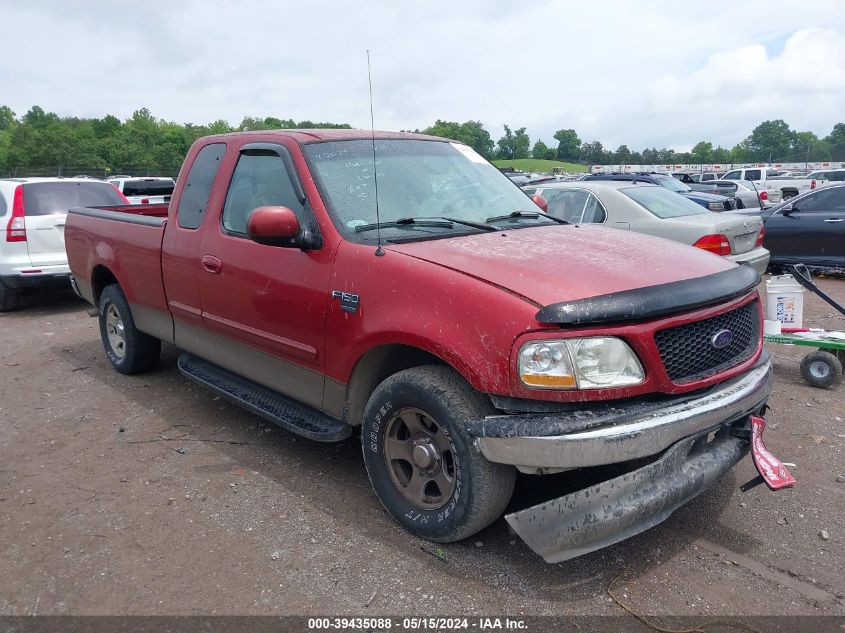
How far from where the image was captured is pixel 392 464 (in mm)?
3455

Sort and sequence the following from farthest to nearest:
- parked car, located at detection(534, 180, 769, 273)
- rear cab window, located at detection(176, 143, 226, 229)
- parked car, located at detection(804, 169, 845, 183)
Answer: parked car, located at detection(804, 169, 845, 183) < parked car, located at detection(534, 180, 769, 273) < rear cab window, located at detection(176, 143, 226, 229)

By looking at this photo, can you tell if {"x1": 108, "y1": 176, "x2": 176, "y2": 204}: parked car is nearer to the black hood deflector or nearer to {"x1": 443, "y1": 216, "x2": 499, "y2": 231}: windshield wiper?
{"x1": 443, "y1": 216, "x2": 499, "y2": 231}: windshield wiper

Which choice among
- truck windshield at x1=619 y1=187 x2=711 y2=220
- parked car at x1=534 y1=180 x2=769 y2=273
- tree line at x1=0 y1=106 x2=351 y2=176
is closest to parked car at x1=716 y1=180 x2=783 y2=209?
truck windshield at x1=619 y1=187 x2=711 y2=220

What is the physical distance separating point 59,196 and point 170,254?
5788mm

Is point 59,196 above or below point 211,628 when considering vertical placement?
above

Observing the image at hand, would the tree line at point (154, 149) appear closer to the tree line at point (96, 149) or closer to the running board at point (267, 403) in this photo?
the tree line at point (96, 149)

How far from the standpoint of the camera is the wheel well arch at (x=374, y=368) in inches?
137

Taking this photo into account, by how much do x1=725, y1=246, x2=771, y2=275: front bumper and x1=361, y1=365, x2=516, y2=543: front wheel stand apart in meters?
5.92

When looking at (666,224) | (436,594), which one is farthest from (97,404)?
(666,224)

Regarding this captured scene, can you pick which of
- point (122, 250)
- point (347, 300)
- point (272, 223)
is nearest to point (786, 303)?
point (347, 300)

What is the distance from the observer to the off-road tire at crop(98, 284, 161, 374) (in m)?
5.82

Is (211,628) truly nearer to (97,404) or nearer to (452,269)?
(452,269)

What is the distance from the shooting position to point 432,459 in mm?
3229

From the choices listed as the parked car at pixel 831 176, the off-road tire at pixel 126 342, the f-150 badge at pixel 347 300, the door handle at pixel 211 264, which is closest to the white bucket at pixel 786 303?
the f-150 badge at pixel 347 300
